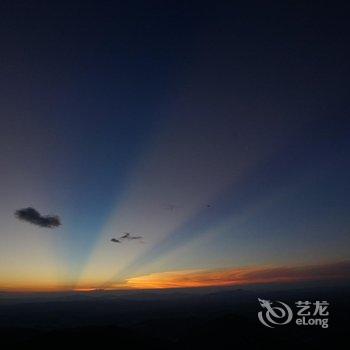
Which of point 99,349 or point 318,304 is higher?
point 318,304

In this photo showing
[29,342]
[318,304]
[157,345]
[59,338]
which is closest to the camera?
[318,304]

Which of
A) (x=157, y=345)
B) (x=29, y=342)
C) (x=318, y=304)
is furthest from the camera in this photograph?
(x=157, y=345)

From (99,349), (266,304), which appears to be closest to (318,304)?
(266,304)

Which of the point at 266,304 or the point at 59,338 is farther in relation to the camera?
the point at 59,338

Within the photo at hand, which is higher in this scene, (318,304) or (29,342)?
(318,304)

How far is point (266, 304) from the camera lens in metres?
73.1

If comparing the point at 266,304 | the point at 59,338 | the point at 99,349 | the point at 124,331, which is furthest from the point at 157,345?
the point at 266,304

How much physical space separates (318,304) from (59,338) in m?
132

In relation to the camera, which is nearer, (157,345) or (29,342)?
(29,342)

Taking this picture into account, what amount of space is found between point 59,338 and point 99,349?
22434mm

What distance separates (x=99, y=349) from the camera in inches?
5719

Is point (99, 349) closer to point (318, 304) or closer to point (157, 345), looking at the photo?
point (157, 345)

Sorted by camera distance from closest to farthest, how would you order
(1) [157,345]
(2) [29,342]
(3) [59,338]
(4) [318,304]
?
(4) [318,304] → (2) [29,342] → (3) [59,338] → (1) [157,345]

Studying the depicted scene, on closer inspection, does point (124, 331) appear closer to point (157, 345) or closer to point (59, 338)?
point (157, 345)
